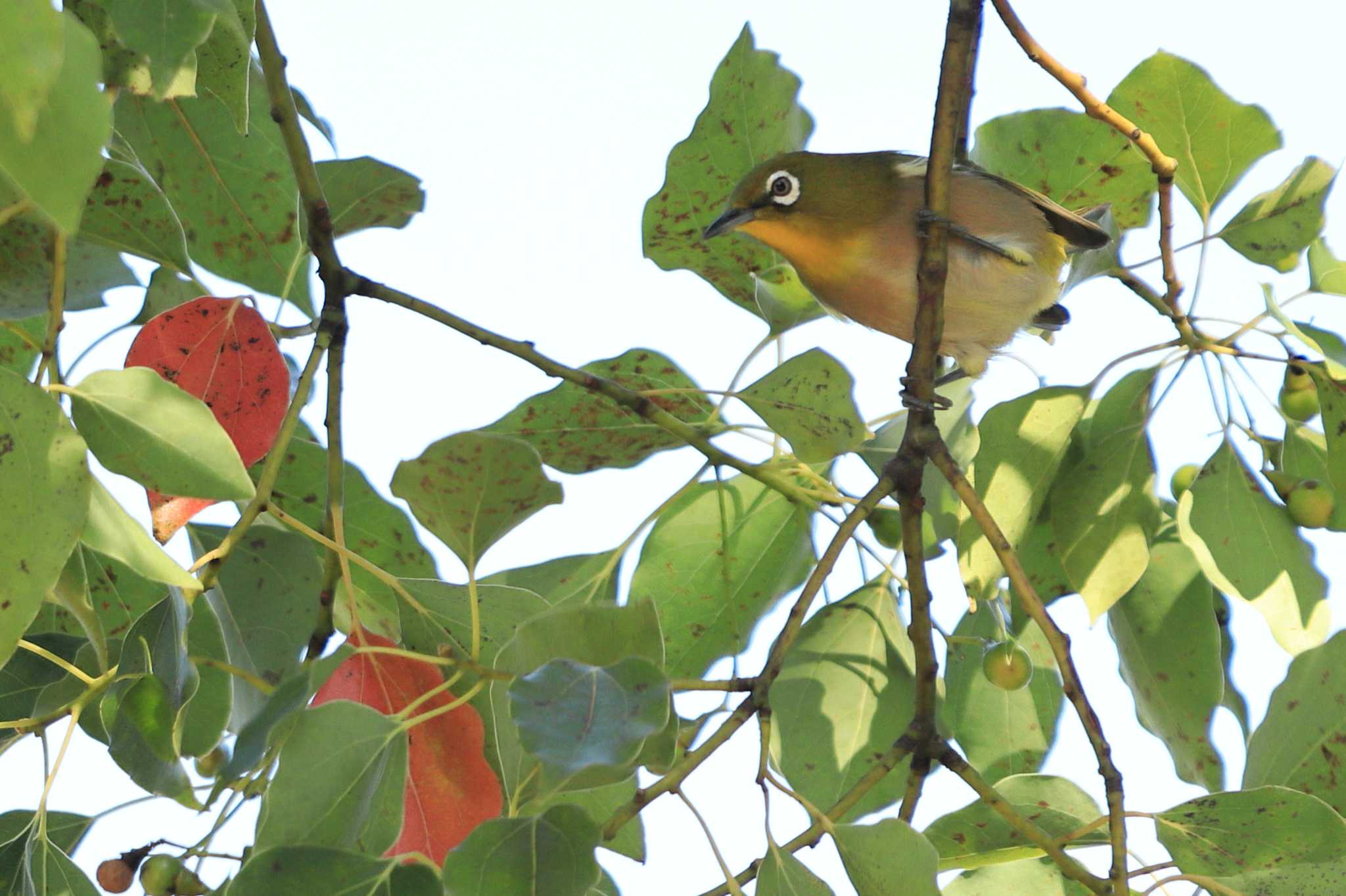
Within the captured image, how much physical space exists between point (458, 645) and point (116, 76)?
81 centimetres

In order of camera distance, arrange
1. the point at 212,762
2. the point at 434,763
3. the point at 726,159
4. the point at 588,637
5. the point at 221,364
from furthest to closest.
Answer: the point at 726,159
the point at 212,762
the point at 221,364
the point at 434,763
the point at 588,637

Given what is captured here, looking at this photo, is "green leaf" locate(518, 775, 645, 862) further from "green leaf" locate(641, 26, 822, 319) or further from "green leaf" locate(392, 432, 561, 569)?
"green leaf" locate(641, 26, 822, 319)

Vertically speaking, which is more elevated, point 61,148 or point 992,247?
point 992,247

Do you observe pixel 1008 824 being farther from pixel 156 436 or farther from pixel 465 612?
pixel 156 436

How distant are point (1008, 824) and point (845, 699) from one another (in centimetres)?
41

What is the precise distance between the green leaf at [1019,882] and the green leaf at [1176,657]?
0.40m

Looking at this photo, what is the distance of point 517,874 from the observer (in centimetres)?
129

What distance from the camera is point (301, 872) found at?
131 centimetres

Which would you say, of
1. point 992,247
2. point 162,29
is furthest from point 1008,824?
point 992,247

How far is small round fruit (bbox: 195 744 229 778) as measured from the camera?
6.61 ft

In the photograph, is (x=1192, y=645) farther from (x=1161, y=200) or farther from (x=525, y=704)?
(x=525, y=704)

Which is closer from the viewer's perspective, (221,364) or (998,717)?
(221,364)

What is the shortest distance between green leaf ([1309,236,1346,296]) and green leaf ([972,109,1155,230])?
286 mm

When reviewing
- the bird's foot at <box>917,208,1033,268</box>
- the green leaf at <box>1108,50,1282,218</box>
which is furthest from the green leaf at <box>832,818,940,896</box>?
the bird's foot at <box>917,208,1033,268</box>
